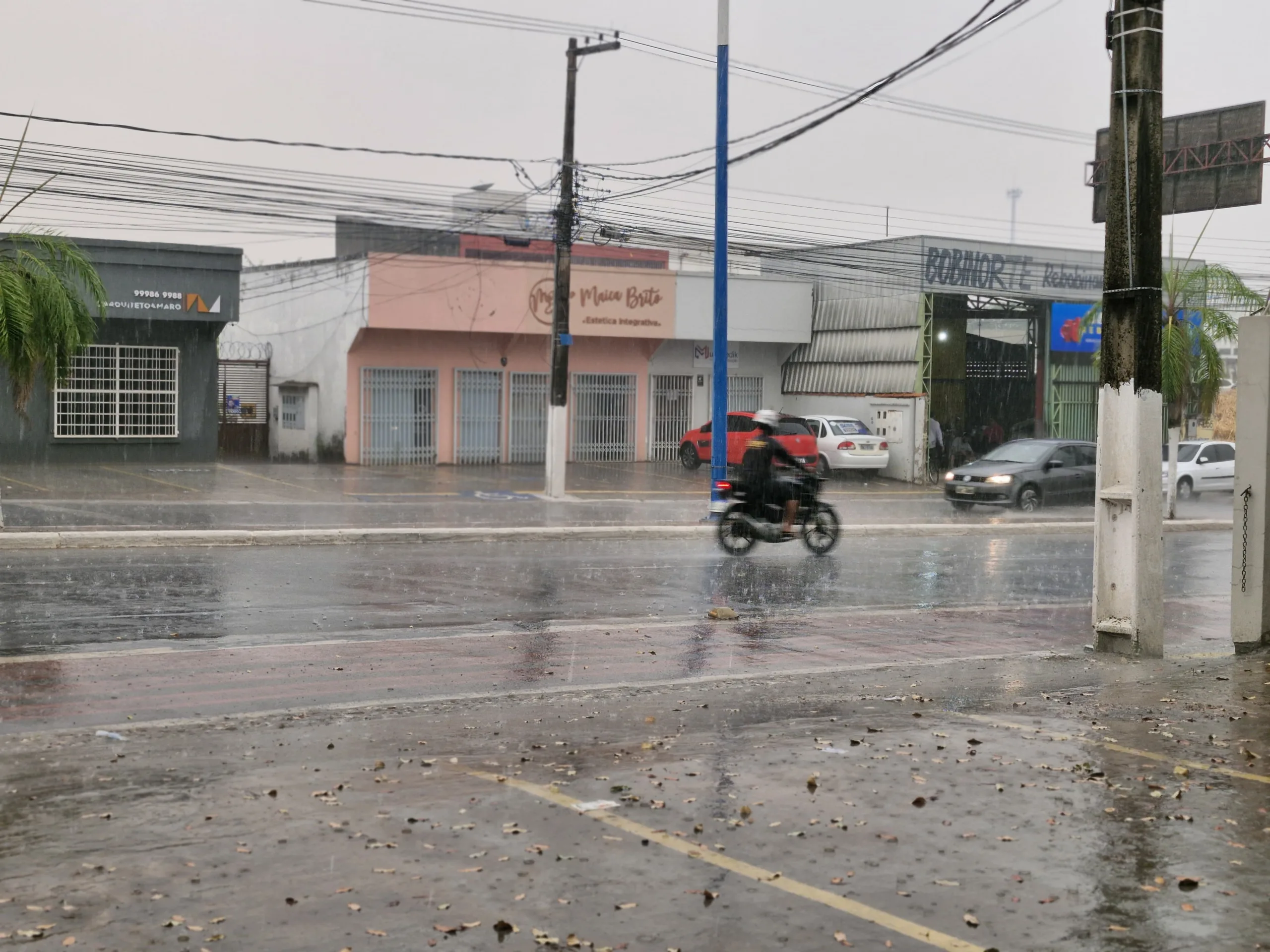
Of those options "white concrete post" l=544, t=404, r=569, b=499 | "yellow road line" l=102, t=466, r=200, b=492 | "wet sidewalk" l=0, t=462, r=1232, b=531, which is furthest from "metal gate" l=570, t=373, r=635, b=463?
"yellow road line" l=102, t=466, r=200, b=492

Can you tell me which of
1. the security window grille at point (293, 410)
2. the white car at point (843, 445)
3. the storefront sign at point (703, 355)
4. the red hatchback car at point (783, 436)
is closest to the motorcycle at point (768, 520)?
the red hatchback car at point (783, 436)

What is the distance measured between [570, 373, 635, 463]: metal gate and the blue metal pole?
48.9 ft

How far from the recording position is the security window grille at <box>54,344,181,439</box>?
1273 inches

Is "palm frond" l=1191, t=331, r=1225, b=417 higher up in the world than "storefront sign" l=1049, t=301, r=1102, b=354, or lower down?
lower down

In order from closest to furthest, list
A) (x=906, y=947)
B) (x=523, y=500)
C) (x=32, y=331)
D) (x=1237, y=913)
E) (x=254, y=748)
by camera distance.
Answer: (x=906, y=947)
(x=1237, y=913)
(x=254, y=748)
(x=32, y=331)
(x=523, y=500)

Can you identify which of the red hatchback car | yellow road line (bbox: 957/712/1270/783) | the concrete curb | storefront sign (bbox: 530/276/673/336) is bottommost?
yellow road line (bbox: 957/712/1270/783)

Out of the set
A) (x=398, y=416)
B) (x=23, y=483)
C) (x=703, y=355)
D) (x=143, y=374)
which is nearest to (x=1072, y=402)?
(x=703, y=355)

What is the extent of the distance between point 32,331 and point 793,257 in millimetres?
25455

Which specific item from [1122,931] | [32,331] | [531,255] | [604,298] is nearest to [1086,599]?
[1122,931]

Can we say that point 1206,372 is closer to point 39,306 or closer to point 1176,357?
point 1176,357

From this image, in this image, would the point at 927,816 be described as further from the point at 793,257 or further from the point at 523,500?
the point at 793,257

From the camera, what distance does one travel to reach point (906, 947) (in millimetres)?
4578

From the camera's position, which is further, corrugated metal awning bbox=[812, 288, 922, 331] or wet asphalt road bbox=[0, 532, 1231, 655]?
corrugated metal awning bbox=[812, 288, 922, 331]

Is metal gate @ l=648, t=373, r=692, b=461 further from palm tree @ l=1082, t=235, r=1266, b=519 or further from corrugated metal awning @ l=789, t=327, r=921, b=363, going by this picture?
palm tree @ l=1082, t=235, r=1266, b=519
